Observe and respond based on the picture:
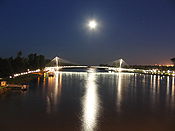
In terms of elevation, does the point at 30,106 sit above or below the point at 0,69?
below

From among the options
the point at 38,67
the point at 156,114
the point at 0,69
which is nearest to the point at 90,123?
the point at 156,114

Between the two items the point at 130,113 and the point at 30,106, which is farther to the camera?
the point at 30,106

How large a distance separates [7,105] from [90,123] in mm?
3885

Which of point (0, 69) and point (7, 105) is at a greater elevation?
point (0, 69)

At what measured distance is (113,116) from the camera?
23.1 ft

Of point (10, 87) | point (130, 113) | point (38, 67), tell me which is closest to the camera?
point (130, 113)

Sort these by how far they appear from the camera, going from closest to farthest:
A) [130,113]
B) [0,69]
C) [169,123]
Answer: [169,123], [130,113], [0,69]

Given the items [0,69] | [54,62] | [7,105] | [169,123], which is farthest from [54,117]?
[54,62]

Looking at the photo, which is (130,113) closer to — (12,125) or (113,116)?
(113,116)

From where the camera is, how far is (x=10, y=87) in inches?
498

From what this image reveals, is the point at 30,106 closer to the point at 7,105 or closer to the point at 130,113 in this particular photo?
the point at 7,105

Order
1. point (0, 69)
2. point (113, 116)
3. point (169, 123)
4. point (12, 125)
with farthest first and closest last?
point (0, 69)
point (113, 116)
point (169, 123)
point (12, 125)

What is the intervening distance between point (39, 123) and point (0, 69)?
35.1 ft

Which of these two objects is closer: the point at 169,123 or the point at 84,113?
the point at 169,123
